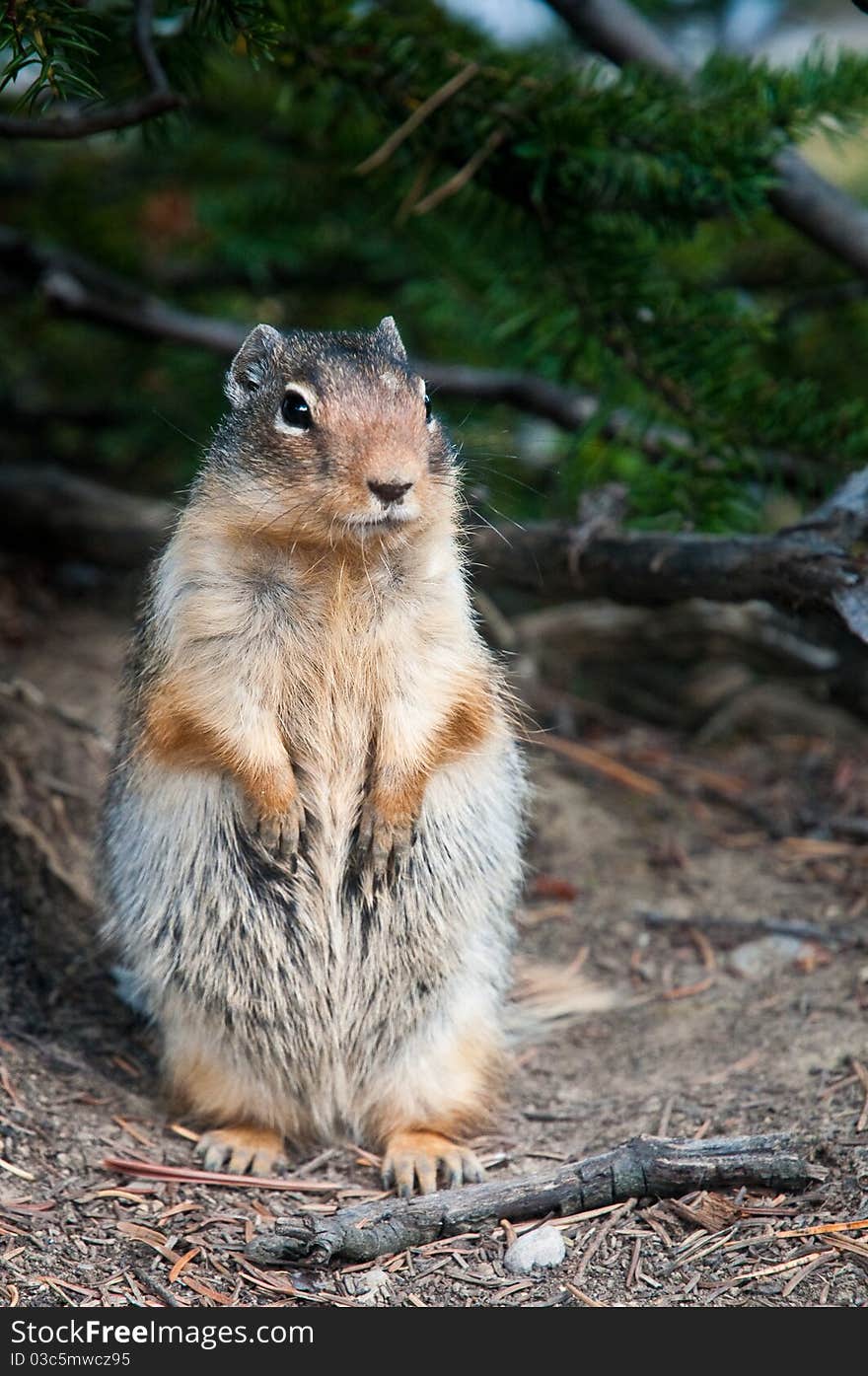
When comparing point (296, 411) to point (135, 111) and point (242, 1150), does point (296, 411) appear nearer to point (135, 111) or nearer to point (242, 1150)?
point (135, 111)

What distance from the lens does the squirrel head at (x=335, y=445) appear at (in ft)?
10.6

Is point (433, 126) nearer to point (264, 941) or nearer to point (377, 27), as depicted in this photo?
point (377, 27)

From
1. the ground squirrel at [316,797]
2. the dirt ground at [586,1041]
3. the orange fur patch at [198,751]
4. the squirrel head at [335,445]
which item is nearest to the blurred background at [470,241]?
the squirrel head at [335,445]

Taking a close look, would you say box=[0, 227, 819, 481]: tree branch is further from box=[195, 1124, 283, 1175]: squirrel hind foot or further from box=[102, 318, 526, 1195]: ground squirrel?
box=[195, 1124, 283, 1175]: squirrel hind foot

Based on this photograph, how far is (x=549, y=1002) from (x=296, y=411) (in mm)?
2213

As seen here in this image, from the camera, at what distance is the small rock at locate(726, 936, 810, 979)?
14.8ft

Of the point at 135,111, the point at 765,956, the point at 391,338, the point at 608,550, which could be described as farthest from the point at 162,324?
the point at 765,956

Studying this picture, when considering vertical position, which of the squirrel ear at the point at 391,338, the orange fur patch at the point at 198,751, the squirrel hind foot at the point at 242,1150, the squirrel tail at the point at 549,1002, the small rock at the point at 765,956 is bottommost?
the squirrel hind foot at the point at 242,1150

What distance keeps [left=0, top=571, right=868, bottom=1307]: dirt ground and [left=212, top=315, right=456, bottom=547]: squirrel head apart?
166 cm

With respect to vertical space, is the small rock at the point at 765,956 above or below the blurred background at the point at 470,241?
below

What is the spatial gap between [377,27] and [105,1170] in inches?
131

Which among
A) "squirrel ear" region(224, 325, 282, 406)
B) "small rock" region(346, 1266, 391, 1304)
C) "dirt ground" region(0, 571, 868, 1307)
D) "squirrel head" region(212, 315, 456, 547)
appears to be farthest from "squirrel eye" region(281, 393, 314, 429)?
"small rock" region(346, 1266, 391, 1304)

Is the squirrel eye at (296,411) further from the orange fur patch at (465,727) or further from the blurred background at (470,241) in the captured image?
the orange fur patch at (465,727)

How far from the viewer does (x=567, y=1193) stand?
3.19 metres
